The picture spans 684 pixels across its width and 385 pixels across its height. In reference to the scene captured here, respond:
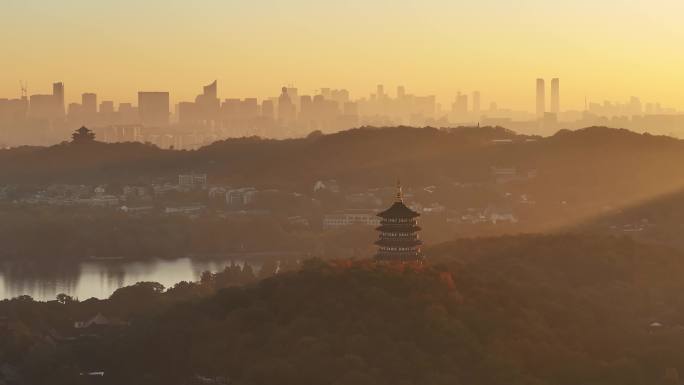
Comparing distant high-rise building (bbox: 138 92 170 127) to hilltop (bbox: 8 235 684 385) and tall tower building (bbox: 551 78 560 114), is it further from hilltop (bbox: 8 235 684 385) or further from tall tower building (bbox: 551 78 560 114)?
hilltop (bbox: 8 235 684 385)

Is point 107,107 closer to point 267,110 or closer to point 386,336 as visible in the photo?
point 267,110

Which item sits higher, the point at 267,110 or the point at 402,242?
the point at 267,110

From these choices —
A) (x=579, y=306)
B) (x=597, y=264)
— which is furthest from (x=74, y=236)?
(x=579, y=306)

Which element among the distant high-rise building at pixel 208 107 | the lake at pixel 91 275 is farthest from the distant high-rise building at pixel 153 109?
the lake at pixel 91 275

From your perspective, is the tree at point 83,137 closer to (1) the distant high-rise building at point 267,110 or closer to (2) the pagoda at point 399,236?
(1) the distant high-rise building at point 267,110

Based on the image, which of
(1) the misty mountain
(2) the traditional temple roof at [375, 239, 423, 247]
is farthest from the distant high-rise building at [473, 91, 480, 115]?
(2) the traditional temple roof at [375, 239, 423, 247]

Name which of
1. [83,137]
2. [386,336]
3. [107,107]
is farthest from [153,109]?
[386,336]
